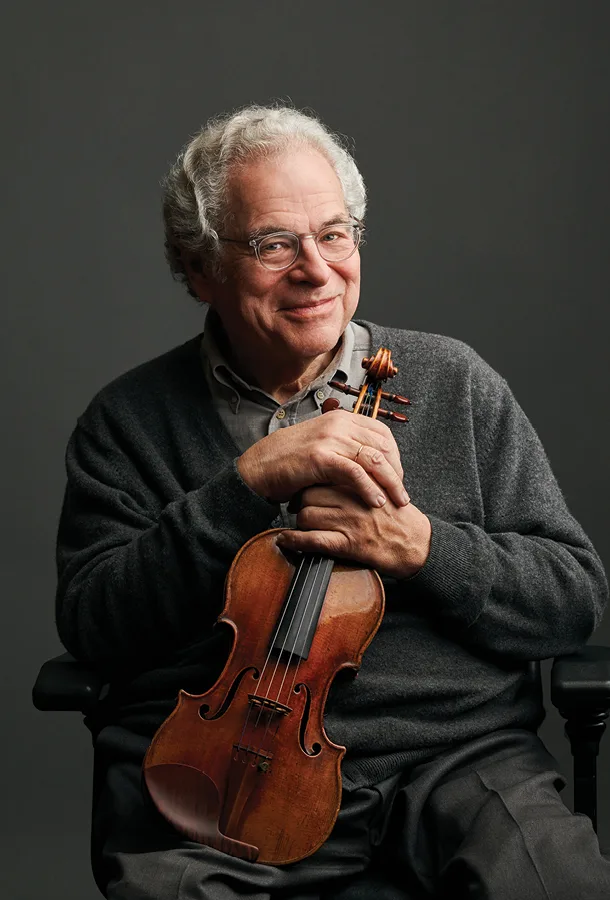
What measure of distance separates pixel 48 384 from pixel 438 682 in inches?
Result: 64.6

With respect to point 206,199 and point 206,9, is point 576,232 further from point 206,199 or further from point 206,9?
point 206,199

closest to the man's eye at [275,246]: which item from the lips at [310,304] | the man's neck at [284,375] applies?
the lips at [310,304]

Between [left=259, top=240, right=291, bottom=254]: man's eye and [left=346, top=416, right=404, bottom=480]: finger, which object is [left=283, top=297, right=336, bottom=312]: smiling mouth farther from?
[left=346, top=416, right=404, bottom=480]: finger

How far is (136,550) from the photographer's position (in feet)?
7.37

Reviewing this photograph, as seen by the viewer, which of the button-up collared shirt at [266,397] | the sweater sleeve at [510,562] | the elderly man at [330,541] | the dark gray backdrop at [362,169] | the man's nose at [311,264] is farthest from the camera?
the dark gray backdrop at [362,169]

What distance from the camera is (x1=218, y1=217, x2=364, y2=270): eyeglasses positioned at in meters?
2.30

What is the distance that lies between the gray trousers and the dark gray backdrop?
129cm

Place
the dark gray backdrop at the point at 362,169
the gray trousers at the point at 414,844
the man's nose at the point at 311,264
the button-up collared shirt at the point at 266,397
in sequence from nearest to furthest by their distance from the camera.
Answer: the gray trousers at the point at 414,844 → the man's nose at the point at 311,264 → the button-up collared shirt at the point at 266,397 → the dark gray backdrop at the point at 362,169

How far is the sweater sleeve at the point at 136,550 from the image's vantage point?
7.08 ft

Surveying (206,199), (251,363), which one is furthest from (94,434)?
(206,199)

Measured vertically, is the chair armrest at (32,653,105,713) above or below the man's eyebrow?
below

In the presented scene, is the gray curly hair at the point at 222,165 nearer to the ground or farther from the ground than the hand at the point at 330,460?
farther from the ground

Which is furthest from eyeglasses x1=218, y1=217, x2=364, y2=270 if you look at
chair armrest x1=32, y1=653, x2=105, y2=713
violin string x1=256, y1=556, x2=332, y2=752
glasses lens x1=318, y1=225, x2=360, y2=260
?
chair armrest x1=32, y1=653, x2=105, y2=713

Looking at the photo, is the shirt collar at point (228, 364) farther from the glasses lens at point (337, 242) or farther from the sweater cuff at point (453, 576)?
the sweater cuff at point (453, 576)
